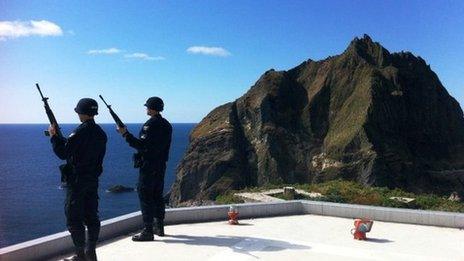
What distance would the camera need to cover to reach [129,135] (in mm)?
7566

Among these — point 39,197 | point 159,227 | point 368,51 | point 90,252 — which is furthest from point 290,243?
point 368,51

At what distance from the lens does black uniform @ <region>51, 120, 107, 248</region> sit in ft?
20.0

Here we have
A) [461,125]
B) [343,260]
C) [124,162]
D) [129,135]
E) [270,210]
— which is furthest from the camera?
[124,162]

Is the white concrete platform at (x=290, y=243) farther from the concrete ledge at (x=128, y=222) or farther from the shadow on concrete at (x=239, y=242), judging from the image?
the concrete ledge at (x=128, y=222)

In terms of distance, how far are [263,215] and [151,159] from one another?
3.48 meters

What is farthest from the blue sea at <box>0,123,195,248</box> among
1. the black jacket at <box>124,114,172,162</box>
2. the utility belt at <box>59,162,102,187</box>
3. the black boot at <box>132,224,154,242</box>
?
the utility belt at <box>59,162,102,187</box>

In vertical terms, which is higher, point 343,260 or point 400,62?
point 400,62

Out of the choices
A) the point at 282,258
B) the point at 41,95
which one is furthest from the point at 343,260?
the point at 41,95

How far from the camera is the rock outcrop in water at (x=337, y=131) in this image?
2950 inches

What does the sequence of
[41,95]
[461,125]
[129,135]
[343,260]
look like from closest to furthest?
[41,95], [343,260], [129,135], [461,125]

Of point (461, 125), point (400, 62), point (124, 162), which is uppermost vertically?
point (400, 62)

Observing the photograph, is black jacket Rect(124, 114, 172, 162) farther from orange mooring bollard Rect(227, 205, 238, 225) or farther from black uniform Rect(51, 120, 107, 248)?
orange mooring bollard Rect(227, 205, 238, 225)

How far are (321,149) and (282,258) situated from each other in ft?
246

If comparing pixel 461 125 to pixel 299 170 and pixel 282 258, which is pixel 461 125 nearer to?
pixel 299 170
